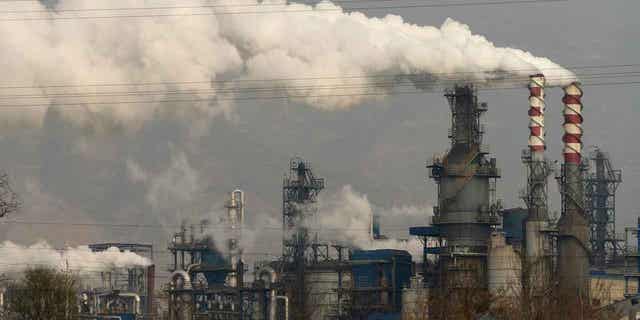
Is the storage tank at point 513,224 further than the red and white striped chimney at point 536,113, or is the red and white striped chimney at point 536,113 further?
the storage tank at point 513,224

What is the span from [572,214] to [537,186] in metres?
2.89

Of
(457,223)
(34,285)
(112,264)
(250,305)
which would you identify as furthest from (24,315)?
(112,264)

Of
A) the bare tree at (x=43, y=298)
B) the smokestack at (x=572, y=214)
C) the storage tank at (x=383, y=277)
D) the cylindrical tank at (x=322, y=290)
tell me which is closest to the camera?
the bare tree at (x=43, y=298)

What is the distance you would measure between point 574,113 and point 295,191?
22156mm

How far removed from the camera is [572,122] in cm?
6519

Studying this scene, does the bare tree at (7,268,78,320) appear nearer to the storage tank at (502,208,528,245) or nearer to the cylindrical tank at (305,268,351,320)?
the storage tank at (502,208,528,245)

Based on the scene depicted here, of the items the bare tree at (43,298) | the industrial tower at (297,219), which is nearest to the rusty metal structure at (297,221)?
the industrial tower at (297,219)

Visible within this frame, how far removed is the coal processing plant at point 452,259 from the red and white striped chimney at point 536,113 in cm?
5

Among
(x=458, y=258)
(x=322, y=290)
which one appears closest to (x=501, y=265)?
(x=458, y=258)

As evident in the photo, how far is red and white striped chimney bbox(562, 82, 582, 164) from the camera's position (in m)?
65.2

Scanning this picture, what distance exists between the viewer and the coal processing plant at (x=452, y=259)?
64625mm

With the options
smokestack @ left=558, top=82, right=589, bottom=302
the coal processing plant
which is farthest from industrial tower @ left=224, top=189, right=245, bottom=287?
smokestack @ left=558, top=82, right=589, bottom=302

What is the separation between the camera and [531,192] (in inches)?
2675

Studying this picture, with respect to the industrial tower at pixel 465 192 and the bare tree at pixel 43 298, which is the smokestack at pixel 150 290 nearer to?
the industrial tower at pixel 465 192
